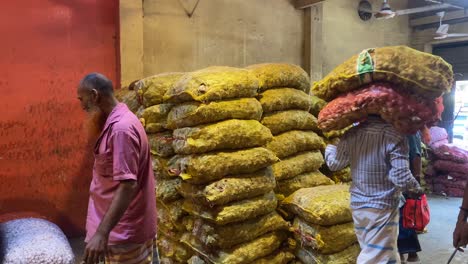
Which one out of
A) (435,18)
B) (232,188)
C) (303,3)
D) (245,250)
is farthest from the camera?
(435,18)

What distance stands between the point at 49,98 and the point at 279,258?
10.1ft

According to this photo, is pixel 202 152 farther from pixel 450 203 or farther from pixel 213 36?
pixel 450 203

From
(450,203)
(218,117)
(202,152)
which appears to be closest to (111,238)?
(202,152)

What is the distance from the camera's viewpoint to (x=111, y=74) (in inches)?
188

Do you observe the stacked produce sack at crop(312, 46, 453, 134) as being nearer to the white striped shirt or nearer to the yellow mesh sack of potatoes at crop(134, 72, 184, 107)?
the white striped shirt

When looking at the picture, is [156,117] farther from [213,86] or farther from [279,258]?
[279,258]

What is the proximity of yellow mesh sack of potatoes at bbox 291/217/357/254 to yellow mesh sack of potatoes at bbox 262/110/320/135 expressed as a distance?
0.97 meters

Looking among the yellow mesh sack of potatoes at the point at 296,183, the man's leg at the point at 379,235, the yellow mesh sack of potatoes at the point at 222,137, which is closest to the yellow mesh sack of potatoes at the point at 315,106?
the yellow mesh sack of potatoes at the point at 296,183

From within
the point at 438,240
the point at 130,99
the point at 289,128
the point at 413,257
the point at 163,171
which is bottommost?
the point at 438,240

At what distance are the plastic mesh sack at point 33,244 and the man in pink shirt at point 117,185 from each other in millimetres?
687

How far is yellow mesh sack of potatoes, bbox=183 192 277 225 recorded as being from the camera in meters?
3.03

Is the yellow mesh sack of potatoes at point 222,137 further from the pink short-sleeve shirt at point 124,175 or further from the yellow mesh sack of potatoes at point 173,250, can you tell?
the yellow mesh sack of potatoes at point 173,250

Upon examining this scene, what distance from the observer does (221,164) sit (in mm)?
3047

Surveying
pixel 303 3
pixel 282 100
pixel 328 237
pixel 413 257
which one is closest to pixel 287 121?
pixel 282 100
